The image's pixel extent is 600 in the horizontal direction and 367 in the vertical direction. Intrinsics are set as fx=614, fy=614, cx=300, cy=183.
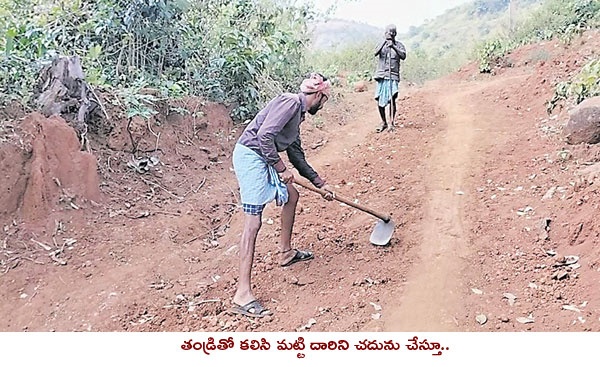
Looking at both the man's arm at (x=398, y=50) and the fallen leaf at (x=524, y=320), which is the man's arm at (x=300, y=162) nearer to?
the fallen leaf at (x=524, y=320)

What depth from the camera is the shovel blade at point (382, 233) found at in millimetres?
3525

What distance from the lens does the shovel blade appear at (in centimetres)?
353

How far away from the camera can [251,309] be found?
9.62ft

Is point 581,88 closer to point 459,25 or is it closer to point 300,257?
point 300,257

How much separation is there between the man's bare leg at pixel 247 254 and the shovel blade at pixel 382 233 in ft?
2.85

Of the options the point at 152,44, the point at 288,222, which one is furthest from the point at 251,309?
the point at 152,44

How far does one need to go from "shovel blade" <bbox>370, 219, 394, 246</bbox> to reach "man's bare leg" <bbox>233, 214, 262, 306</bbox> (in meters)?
0.87

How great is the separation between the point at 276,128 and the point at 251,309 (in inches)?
34.3

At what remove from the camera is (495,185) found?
437cm

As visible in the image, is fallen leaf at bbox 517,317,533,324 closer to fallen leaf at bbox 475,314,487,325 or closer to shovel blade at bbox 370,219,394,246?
fallen leaf at bbox 475,314,487,325

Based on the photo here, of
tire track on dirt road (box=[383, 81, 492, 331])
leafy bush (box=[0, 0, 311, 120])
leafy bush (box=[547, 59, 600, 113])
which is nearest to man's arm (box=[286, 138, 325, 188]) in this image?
tire track on dirt road (box=[383, 81, 492, 331])

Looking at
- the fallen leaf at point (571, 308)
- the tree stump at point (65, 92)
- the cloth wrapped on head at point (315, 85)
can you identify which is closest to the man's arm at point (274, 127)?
the cloth wrapped on head at point (315, 85)
